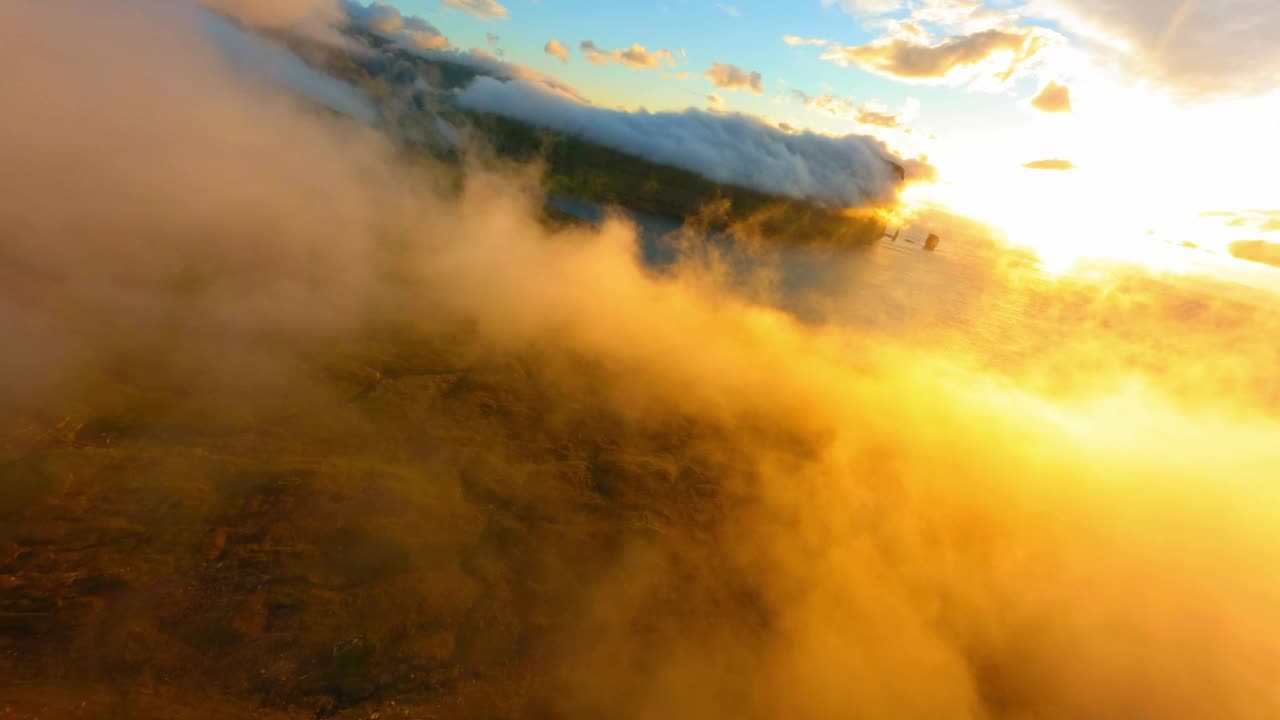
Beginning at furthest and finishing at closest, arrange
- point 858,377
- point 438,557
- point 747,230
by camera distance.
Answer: point 747,230 < point 858,377 < point 438,557

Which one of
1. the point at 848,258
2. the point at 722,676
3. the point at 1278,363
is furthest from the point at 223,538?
the point at 848,258

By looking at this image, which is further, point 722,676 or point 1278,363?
point 1278,363

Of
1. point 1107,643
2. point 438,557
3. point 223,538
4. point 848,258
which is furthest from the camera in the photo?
point 848,258

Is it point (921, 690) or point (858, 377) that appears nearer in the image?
point (921, 690)

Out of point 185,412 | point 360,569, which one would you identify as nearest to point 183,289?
point 185,412

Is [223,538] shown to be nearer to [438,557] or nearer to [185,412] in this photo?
[438,557]

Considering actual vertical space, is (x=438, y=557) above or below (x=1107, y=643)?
below

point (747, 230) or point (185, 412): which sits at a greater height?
point (747, 230)

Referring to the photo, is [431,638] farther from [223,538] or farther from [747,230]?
[747,230]

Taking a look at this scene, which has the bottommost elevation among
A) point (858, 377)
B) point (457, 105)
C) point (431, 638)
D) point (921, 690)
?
point (431, 638)
